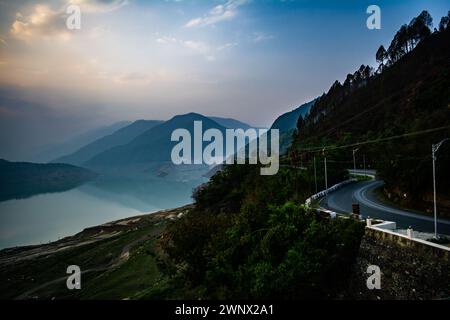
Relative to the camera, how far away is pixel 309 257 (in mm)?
15109

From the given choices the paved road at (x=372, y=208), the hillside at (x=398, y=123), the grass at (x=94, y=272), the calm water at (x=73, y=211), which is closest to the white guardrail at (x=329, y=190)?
the paved road at (x=372, y=208)

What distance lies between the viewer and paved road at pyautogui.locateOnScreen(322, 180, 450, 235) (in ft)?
66.5

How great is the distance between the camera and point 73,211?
10562cm

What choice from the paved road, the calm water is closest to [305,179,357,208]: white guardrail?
the paved road

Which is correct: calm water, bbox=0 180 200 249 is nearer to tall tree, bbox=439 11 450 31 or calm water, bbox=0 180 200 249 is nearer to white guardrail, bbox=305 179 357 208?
white guardrail, bbox=305 179 357 208

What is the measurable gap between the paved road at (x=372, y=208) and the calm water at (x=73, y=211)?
60.1 meters

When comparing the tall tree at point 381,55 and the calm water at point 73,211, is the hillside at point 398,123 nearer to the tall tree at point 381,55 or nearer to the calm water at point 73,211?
the tall tree at point 381,55

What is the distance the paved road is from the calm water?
60094mm

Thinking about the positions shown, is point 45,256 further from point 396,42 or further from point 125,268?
point 396,42

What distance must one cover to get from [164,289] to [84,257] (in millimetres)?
25636

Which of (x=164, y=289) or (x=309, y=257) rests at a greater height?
(x=309, y=257)

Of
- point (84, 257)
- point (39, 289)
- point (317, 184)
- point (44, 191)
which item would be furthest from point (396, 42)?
point (44, 191)

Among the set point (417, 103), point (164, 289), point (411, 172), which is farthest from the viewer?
point (417, 103)

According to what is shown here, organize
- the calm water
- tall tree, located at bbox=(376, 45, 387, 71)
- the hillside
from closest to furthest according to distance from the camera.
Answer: the hillside
the calm water
tall tree, located at bbox=(376, 45, 387, 71)
